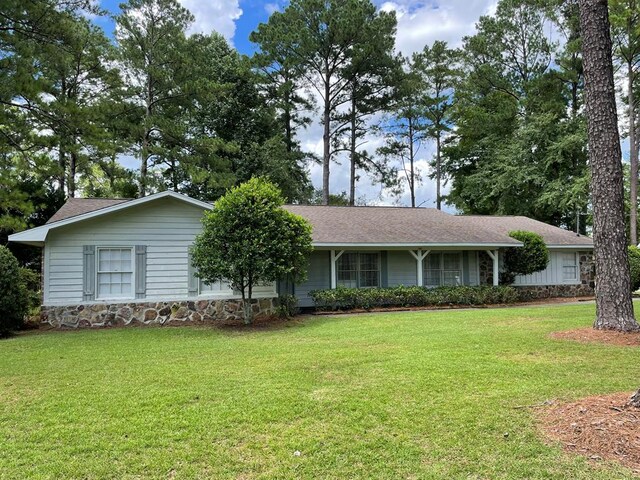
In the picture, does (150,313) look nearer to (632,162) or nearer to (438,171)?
(632,162)

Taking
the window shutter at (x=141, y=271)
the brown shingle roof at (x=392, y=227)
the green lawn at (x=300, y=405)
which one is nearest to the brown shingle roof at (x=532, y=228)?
the brown shingle roof at (x=392, y=227)

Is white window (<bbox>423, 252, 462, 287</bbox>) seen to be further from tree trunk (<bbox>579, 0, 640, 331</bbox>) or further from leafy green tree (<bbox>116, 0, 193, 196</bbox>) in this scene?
leafy green tree (<bbox>116, 0, 193, 196</bbox>)

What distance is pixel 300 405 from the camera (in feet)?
15.1

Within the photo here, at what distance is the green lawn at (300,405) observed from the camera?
131 inches

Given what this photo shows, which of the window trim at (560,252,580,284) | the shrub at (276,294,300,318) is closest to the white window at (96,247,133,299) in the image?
the shrub at (276,294,300,318)

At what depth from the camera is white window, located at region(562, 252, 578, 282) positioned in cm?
1875

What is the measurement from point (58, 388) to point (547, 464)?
5.44 metres

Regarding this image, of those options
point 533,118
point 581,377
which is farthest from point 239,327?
point 533,118

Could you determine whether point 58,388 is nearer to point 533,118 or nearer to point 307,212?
point 307,212

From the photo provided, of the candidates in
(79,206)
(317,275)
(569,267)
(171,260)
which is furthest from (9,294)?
(569,267)

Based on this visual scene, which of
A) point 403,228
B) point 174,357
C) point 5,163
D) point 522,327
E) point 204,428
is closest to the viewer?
point 204,428

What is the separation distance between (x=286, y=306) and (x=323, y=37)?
2014 centimetres

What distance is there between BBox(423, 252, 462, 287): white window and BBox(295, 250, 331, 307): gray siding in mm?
3857

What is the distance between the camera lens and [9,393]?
5309 mm
